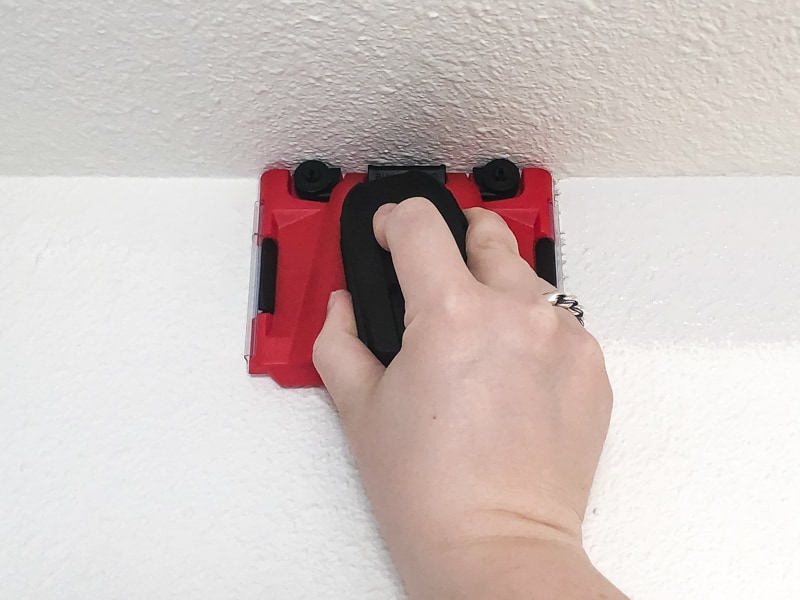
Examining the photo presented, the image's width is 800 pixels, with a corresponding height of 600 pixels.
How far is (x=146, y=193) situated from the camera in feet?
2.48

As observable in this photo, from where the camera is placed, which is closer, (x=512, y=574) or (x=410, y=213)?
(x=512, y=574)

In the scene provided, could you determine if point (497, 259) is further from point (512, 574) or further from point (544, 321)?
point (512, 574)

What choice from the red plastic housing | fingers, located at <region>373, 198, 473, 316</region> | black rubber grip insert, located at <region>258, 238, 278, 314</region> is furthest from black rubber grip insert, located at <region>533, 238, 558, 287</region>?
black rubber grip insert, located at <region>258, 238, 278, 314</region>

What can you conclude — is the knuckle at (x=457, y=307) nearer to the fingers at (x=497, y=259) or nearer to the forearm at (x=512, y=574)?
the fingers at (x=497, y=259)

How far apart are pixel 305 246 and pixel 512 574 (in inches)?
13.7

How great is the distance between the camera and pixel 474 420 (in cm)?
52

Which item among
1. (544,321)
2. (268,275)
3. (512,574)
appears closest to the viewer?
(512,574)

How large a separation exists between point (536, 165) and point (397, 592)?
397 mm

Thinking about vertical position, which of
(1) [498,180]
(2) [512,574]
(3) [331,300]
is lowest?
(2) [512,574]

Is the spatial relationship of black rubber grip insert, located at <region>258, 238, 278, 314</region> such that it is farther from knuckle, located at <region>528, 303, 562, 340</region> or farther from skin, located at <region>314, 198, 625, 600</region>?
knuckle, located at <region>528, 303, 562, 340</region>

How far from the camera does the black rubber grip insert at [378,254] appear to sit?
1.95ft

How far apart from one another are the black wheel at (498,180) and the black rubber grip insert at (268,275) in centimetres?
19

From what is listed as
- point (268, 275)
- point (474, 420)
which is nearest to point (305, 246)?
point (268, 275)

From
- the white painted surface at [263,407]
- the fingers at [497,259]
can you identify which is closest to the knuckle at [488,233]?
the fingers at [497,259]
